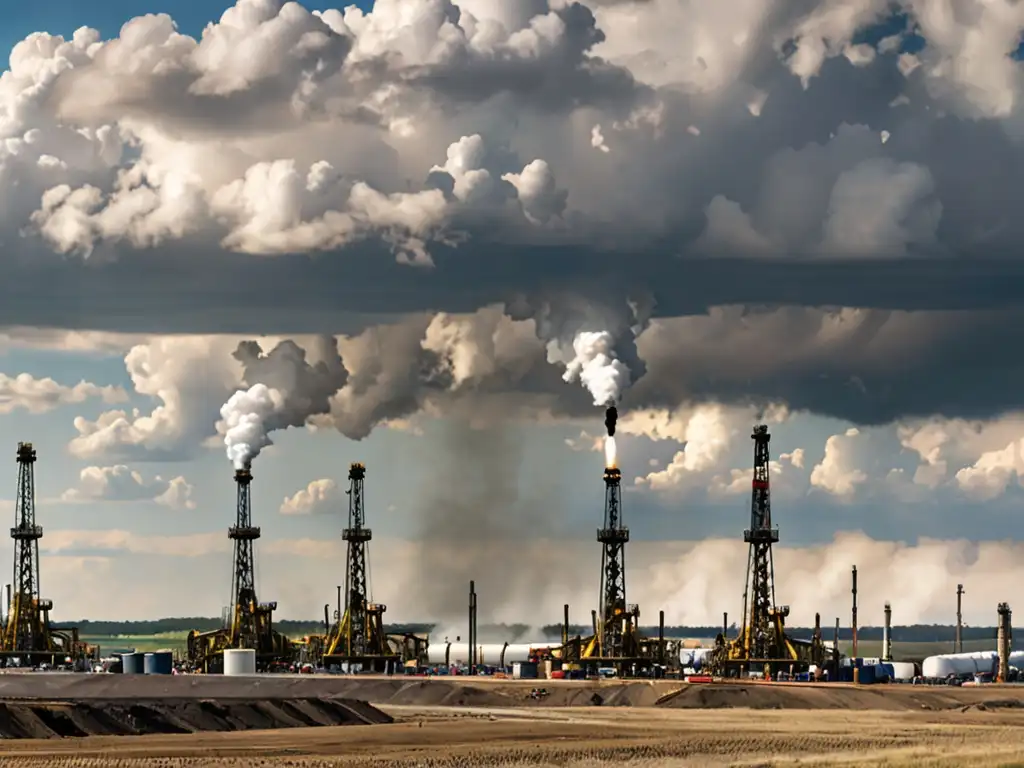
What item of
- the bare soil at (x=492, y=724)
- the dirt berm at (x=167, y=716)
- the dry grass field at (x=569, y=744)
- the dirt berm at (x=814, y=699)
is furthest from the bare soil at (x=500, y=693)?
the dirt berm at (x=167, y=716)

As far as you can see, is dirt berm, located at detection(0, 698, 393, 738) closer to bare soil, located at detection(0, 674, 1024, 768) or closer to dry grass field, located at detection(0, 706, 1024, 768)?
bare soil, located at detection(0, 674, 1024, 768)

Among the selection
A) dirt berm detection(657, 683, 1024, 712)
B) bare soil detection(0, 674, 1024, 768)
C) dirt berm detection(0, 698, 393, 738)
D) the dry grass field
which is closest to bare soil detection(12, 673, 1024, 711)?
dirt berm detection(657, 683, 1024, 712)

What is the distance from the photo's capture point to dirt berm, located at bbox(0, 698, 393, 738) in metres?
110

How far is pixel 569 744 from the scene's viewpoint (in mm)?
112188

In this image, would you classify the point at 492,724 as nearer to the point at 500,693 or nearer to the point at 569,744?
the point at 569,744

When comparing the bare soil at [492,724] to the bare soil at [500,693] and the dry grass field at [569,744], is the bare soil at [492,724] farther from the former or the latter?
the bare soil at [500,693]

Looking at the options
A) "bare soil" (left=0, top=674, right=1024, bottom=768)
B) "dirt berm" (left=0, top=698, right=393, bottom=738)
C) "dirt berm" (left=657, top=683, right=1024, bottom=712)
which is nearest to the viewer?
"bare soil" (left=0, top=674, right=1024, bottom=768)

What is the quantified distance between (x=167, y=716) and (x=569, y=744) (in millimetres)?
24269

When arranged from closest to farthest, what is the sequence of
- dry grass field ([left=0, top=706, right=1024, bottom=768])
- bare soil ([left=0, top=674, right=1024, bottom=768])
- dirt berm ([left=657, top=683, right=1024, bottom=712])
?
dry grass field ([left=0, top=706, right=1024, bottom=768]), bare soil ([left=0, top=674, right=1024, bottom=768]), dirt berm ([left=657, top=683, right=1024, bottom=712])

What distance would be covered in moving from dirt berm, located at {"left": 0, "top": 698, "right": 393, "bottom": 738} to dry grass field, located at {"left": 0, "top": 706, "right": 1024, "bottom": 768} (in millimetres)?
2661

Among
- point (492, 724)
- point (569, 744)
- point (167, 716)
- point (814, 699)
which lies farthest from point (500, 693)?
point (569, 744)

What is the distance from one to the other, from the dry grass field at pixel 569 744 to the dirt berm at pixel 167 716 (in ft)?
8.73

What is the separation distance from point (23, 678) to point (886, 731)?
79.3 metres

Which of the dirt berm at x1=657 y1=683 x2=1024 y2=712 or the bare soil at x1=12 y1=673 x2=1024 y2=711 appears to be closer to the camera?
the bare soil at x1=12 y1=673 x2=1024 y2=711
